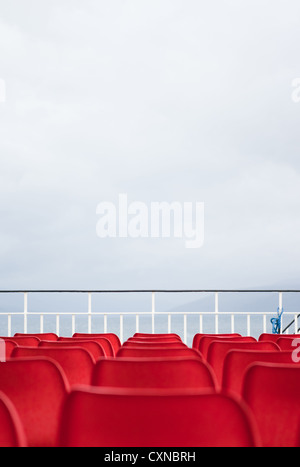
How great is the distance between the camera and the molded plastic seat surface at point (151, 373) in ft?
6.75

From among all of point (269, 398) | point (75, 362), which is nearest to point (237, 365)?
point (269, 398)

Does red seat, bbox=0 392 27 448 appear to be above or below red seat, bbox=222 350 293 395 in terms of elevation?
above

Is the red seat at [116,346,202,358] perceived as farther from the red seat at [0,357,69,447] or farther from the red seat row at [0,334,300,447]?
the red seat at [0,357,69,447]

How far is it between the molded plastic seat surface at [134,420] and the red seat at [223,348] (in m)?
2.07

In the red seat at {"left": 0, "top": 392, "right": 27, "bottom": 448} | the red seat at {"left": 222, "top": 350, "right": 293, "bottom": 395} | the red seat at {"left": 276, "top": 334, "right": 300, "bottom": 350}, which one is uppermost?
the red seat at {"left": 0, "top": 392, "right": 27, "bottom": 448}

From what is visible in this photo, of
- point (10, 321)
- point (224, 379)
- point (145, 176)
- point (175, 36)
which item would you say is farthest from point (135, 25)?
point (224, 379)

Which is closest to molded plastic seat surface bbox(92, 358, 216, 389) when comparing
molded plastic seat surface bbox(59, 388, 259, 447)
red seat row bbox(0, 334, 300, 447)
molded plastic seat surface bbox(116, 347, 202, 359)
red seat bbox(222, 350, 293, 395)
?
red seat row bbox(0, 334, 300, 447)

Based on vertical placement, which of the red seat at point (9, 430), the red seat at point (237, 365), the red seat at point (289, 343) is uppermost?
the red seat at point (9, 430)

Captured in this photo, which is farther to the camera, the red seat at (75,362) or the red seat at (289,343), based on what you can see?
the red seat at (289,343)

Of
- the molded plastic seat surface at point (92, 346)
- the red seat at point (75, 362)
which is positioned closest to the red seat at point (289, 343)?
the molded plastic seat surface at point (92, 346)

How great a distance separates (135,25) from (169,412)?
27.5 m

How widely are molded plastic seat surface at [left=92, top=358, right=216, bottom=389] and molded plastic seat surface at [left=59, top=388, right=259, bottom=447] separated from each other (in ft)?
2.49

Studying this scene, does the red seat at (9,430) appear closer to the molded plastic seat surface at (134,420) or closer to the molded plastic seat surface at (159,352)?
the molded plastic seat surface at (134,420)

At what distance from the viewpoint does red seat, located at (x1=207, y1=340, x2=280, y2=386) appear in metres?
3.30
